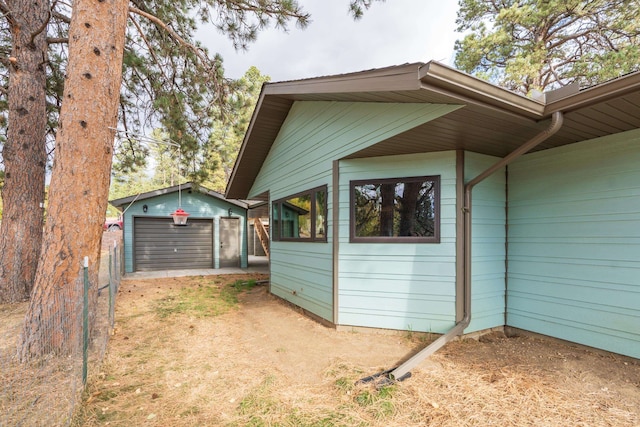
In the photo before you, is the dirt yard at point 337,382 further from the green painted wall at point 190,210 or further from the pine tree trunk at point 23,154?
the green painted wall at point 190,210

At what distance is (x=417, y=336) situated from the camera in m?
3.92

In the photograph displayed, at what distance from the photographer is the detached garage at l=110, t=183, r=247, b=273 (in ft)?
33.9

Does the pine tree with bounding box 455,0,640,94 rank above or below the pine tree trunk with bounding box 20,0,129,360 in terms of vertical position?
above

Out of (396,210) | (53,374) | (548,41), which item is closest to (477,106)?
(396,210)

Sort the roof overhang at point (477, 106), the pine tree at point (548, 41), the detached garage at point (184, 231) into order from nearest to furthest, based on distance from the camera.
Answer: the roof overhang at point (477, 106), the pine tree at point (548, 41), the detached garage at point (184, 231)

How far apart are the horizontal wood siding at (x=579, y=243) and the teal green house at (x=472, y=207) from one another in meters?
0.01

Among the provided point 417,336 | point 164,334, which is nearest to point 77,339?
point 164,334

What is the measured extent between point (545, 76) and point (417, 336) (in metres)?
12.2

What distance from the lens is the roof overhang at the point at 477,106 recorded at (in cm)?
238

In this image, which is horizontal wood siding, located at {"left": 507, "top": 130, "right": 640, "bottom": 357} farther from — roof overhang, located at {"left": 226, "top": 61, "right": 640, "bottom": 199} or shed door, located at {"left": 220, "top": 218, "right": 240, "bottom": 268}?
shed door, located at {"left": 220, "top": 218, "right": 240, "bottom": 268}

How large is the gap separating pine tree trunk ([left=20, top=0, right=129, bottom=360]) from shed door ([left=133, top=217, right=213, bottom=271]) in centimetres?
784

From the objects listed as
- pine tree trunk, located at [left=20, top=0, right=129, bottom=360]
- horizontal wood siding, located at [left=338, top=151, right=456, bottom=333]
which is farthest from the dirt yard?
pine tree trunk, located at [left=20, top=0, right=129, bottom=360]

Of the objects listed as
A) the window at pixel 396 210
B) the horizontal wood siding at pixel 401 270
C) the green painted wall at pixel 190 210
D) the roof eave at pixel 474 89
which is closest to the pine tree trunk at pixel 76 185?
the horizontal wood siding at pixel 401 270

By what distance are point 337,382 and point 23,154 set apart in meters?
6.75
